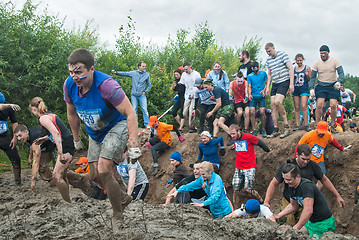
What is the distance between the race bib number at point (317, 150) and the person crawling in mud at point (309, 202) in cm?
235

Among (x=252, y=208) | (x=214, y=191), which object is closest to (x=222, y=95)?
(x=214, y=191)

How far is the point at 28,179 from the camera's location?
392 inches

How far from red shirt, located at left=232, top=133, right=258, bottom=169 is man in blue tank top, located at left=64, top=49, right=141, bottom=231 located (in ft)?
15.3

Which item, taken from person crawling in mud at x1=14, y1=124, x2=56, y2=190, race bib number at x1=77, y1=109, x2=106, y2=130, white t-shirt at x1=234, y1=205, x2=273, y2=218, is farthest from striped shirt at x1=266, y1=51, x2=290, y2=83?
race bib number at x1=77, y1=109, x2=106, y2=130

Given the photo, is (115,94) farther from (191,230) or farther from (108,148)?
(191,230)

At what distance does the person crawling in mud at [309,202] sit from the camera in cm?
516

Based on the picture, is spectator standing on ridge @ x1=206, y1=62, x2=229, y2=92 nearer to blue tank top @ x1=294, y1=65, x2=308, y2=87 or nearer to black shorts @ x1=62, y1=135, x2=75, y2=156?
blue tank top @ x1=294, y1=65, x2=308, y2=87

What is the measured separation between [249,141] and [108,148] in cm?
503

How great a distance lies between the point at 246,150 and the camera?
8.17m

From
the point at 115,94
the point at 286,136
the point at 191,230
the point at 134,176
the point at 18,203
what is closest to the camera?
the point at 115,94

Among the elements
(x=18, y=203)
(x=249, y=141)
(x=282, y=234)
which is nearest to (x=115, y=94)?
(x=282, y=234)

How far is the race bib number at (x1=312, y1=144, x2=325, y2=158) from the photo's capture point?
7.53 meters

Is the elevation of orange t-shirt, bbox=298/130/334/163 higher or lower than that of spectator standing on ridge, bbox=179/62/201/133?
lower

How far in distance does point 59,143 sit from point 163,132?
236 inches
